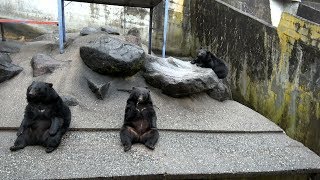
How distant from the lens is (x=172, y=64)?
7457 mm

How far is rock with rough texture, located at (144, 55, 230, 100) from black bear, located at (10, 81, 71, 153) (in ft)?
6.71

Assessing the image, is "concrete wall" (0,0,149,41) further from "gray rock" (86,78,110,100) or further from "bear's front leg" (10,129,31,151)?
"bear's front leg" (10,129,31,151)

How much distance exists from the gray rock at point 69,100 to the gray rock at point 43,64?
3.03ft

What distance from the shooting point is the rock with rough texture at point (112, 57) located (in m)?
6.27

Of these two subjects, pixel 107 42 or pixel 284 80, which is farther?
pixel 284 80

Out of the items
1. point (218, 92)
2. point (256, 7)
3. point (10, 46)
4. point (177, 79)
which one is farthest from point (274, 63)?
point (256, 7)

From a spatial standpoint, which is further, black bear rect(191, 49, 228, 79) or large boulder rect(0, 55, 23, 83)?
black bear rect(191, 49, 228, 79)

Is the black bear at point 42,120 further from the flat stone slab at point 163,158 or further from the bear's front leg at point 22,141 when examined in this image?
the flat stone slab at point 163,158

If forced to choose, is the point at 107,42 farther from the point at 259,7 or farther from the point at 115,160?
the point at 259,7

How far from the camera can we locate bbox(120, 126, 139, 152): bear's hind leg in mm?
5031

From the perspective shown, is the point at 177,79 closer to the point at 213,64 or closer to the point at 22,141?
the point at 213,64

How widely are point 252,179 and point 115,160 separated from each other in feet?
6.44

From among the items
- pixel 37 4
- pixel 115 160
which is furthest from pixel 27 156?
pixel 37 4

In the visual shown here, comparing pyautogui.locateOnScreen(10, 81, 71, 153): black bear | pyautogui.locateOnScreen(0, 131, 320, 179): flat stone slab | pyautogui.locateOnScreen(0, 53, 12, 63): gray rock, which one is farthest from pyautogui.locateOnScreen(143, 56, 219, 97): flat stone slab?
pyautogui.locateOnScreen(0, 53, 12, 63): gray rock
